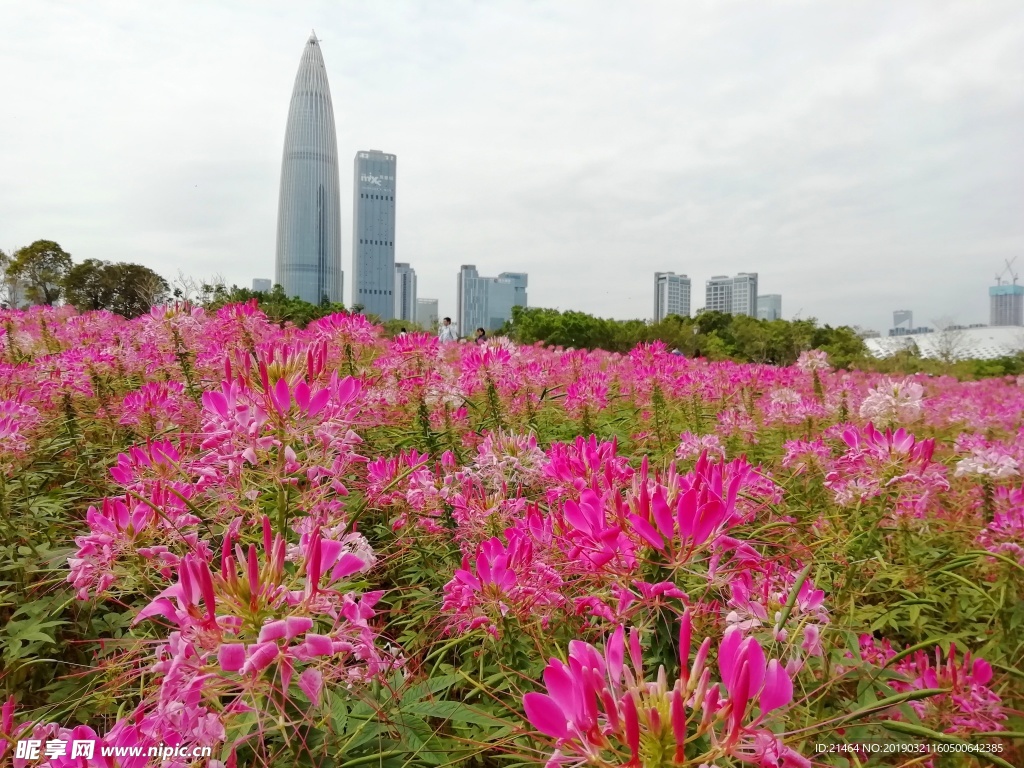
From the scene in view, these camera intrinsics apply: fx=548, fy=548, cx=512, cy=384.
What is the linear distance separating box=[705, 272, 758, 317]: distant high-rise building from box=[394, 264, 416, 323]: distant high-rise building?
187 feet

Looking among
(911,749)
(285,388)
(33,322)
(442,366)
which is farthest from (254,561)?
(33,322)

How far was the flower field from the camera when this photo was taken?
0.77 meters

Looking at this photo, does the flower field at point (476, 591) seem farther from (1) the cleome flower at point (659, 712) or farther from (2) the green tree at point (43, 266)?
(2) the green tree at point (43, 266)

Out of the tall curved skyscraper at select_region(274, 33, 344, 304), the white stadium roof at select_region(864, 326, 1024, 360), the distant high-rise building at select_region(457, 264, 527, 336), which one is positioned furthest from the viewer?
the distant high-rise building at select_region(457, 264, 527, 336)

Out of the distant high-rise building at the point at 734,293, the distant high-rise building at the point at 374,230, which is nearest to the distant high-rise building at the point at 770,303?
the distant high-rise building at the point at 734,293

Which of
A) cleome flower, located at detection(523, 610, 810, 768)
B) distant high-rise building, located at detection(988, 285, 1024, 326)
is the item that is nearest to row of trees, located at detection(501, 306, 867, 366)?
cleome flower, located at detection(523, 610, 810, 768)

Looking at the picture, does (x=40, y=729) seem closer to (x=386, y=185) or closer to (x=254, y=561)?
(x=254, y=561)

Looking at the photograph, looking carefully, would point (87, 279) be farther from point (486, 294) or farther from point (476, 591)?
point (486, 294)

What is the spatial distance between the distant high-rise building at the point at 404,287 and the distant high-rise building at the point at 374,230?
1342 mm

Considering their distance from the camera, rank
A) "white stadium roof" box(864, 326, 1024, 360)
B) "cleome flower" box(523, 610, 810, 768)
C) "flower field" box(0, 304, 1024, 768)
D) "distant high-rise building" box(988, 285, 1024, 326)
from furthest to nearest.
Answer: "distant high-rise building" box(988, 285, 1024, 326) < "white stadium roof" box(864, 326, 1024, 360) < "flower field" box(0, 304, 1024, 768) < "cleome flower" box(523, 610, 810, 768)

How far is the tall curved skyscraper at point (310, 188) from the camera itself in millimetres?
96938

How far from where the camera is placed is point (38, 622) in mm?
1692

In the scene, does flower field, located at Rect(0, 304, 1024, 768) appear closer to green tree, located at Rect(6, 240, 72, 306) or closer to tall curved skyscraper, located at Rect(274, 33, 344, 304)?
green tree, located at Rect(6, 240, 72, 306)

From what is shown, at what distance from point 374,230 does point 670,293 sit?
6252 cm
